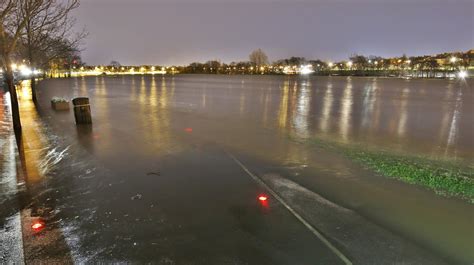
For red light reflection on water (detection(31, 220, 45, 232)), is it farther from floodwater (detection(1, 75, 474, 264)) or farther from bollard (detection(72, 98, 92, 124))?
bollard (detection(72, 98, 92, 124))

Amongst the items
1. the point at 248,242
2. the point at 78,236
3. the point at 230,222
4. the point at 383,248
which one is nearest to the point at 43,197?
the point at 78,236

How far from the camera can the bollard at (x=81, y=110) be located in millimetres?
13766

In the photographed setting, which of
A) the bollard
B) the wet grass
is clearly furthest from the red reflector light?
the bollard

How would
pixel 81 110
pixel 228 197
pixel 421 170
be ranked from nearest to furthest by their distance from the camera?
pixel 228 197
pixel 421 170
pixel 81 110

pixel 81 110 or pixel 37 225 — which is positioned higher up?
pixel 81 110

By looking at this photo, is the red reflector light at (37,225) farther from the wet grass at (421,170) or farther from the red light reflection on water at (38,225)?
the wet grass at (421,170)

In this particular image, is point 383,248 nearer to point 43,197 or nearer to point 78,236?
point 78,236

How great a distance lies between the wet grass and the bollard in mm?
9852

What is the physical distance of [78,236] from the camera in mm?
4941

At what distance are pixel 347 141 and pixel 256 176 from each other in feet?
18.3

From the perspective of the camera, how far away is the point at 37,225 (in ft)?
17.3

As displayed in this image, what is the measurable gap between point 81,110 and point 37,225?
31.0 ft

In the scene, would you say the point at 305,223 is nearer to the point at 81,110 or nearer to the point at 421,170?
the point at 421,170

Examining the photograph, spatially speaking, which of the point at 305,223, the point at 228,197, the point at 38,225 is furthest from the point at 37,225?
the point at 305,223
